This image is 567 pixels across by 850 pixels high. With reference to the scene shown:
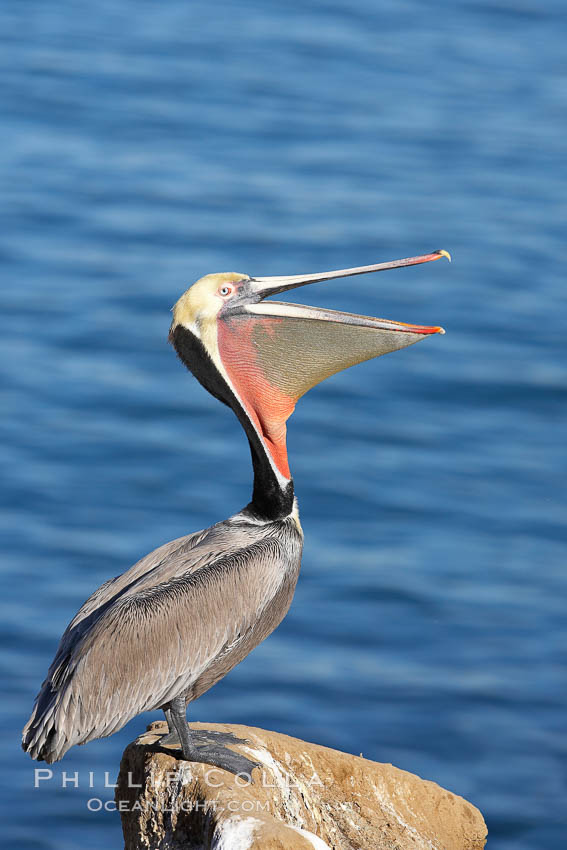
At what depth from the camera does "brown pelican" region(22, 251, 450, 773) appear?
624 cm

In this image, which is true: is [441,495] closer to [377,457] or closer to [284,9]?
[377,457]

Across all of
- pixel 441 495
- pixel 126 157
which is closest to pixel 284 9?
pixel 126 157

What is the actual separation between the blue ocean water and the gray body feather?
9.97ft

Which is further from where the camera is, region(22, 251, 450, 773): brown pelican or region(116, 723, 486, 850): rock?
region(22, 251, 450, 773): brown pelican

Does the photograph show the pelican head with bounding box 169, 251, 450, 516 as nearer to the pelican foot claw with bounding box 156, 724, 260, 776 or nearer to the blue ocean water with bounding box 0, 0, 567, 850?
the pelican foot claw with bounding box 156, 724, 260, 776

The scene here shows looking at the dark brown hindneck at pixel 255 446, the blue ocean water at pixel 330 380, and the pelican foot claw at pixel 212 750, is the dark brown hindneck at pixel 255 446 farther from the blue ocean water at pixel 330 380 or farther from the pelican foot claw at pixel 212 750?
the blue ocean water at pixel 330 380

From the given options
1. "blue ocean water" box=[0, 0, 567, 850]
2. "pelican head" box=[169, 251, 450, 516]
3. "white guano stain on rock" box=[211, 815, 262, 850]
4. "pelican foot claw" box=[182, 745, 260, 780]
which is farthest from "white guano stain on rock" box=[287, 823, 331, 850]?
"blue ocean water" box=[0, 0, 567, 850]

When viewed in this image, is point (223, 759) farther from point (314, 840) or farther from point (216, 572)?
point (216, 572)

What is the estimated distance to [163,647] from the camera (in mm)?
6320

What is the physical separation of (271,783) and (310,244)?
9.92 metres

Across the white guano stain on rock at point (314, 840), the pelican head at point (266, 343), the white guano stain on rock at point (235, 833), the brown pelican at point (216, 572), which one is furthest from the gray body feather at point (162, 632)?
the white guano stain on rock at point (314, 840)

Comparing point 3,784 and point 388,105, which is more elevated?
point 388,105

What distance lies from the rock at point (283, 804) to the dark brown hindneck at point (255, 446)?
0.98 meters

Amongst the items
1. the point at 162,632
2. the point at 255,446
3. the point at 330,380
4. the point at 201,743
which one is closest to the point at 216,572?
the point at 162,632
